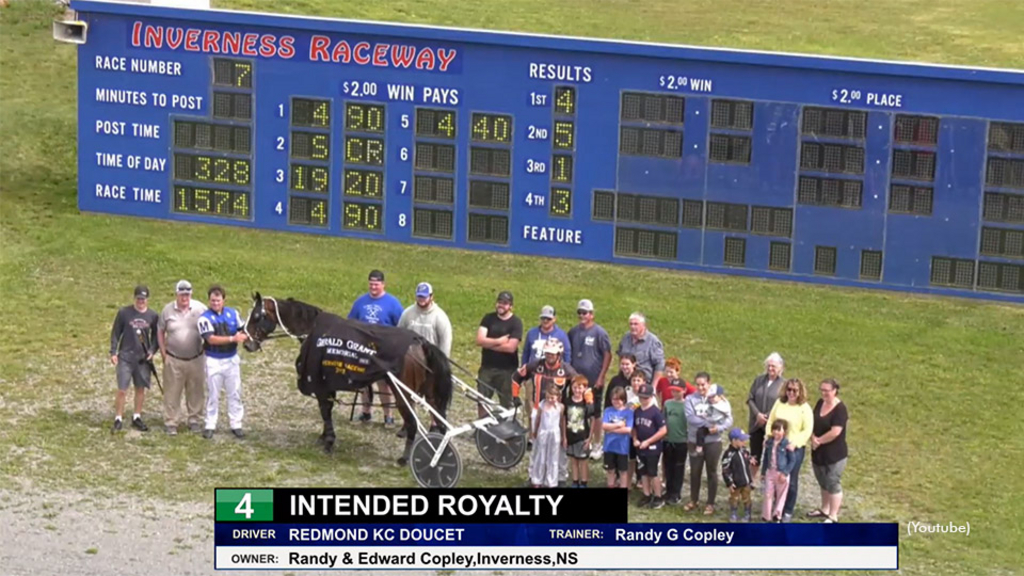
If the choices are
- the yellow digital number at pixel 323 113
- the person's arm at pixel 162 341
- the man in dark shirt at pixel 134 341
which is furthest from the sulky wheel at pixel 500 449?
the yellow digital number at pixel 323 113

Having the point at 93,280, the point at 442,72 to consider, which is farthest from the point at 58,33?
the point at 442,72

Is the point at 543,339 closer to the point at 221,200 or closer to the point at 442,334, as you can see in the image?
the point at 442,334

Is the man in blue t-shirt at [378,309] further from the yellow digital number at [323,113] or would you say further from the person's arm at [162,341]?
the yellow digital number at [323,113]

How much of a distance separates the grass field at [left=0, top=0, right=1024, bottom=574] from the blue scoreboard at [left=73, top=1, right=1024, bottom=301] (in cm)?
45

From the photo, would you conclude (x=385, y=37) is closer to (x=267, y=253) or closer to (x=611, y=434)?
(x=267, y=253)

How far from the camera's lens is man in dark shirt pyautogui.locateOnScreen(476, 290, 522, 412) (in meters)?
21.9

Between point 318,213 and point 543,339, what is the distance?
7.05 meters

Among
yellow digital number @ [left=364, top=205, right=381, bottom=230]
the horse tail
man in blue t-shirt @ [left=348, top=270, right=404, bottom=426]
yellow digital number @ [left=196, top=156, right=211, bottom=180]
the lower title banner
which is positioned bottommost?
the lower title banner

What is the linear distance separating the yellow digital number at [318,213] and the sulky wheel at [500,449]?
7084 millimetres

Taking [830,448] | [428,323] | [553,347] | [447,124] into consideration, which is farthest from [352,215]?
[830,448]

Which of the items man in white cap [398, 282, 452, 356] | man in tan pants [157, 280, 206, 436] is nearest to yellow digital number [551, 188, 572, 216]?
man in white cap [398, 282, 452, 356]

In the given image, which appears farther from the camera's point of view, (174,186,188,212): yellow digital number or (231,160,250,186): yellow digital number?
(174,186,188,212): yellow digital number

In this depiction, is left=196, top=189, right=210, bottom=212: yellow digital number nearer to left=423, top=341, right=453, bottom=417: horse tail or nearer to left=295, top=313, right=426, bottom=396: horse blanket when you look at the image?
left=295, top=313, right=426, bottom=396: horse blanket

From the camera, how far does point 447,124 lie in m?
26.9
